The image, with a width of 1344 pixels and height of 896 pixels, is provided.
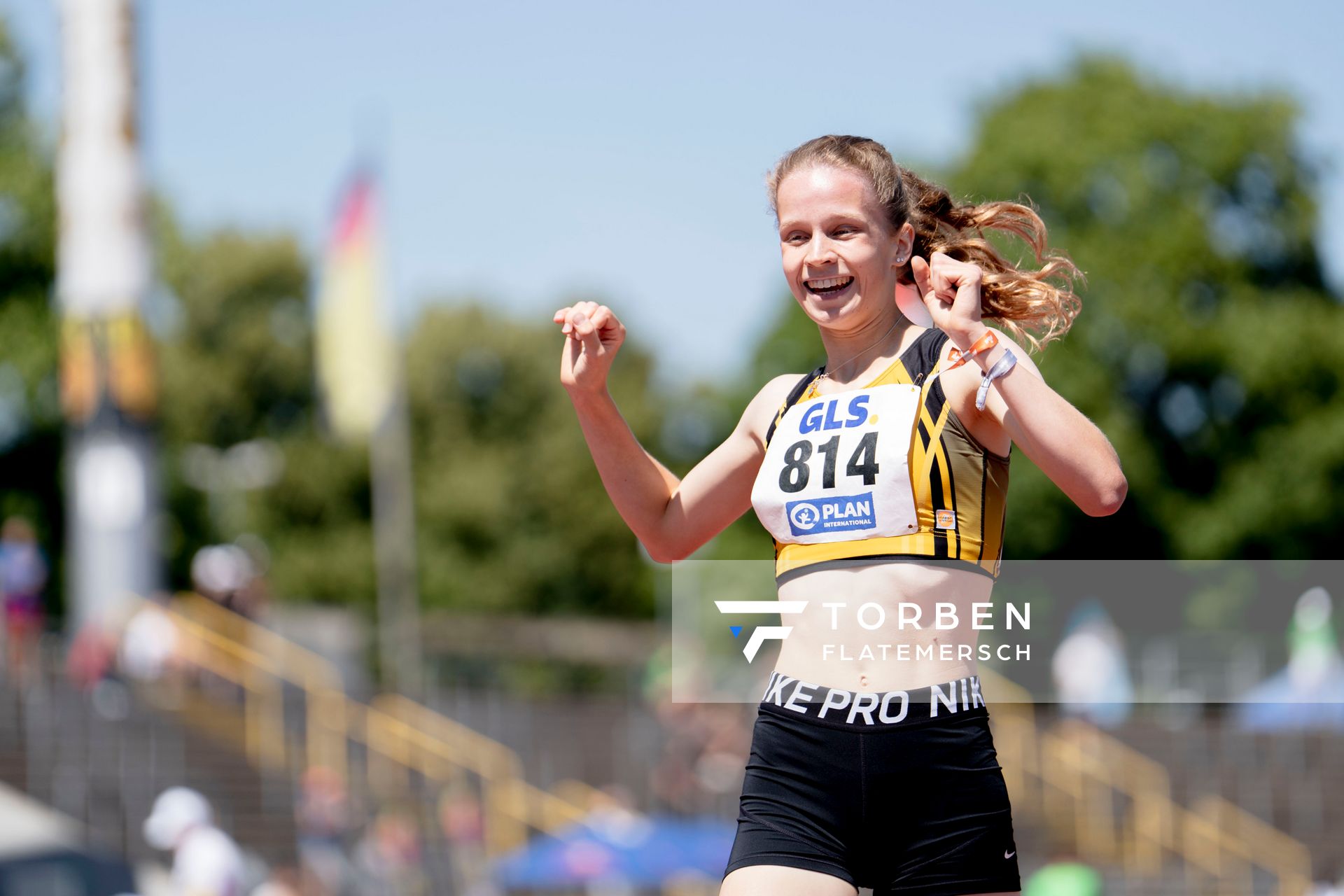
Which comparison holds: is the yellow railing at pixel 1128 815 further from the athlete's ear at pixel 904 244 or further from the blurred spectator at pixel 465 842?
the athlete's ear at pixel 904 244

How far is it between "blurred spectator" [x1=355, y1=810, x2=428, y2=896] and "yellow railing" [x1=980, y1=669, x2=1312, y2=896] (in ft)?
18.5

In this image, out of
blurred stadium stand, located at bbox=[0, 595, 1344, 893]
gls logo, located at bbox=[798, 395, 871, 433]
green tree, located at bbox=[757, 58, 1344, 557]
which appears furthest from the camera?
green tree, located at bbox=[757, 58, 1344, 557]

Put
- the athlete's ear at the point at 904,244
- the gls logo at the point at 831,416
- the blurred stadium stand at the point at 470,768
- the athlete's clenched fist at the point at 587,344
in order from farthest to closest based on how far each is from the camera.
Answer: the blurred stadium stand at the point at 470,768, the athlete's clenched fist at the point at 587,344, the athlete's ear at the point at 904,244, the gls logo at the point at 831,416

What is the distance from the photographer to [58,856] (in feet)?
41.7

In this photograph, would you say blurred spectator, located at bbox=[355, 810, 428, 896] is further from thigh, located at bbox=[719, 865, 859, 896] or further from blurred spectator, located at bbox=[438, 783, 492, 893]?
thigh, located at bbox=[719, 865, 859, 896]

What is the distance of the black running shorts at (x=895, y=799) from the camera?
3.06m

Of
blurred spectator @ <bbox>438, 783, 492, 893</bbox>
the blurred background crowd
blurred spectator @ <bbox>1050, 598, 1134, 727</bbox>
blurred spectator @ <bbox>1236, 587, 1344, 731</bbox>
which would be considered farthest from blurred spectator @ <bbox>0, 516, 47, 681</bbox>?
blurred spectator @ <bbox>1236, 587, 1344, 731</bbox>

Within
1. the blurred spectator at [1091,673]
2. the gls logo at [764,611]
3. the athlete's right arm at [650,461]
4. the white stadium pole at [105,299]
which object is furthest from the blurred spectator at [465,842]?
the athlete's right arm at [650,461]

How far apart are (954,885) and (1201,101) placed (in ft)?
120

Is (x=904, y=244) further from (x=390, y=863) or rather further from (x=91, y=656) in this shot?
(x=91, y=656)

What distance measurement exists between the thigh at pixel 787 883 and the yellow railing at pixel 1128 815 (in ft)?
43.6

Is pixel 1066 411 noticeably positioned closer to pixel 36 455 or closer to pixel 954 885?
pixel 954 885

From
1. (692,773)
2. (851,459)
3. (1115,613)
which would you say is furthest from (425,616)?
(851,459)

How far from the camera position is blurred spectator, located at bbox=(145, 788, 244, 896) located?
34.8 ft
